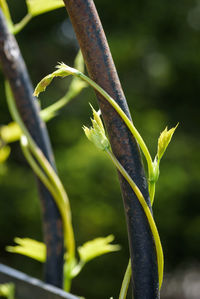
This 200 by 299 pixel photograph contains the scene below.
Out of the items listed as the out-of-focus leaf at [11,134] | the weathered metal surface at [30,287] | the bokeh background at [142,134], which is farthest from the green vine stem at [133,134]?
the bokeh background at [142,134]

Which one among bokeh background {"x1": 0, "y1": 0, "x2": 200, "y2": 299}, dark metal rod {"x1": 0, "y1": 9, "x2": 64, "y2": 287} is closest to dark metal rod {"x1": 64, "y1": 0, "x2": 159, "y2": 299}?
dark metal rod {"x1": 0, "y1": 9, "x2": 64, "y2": 287}

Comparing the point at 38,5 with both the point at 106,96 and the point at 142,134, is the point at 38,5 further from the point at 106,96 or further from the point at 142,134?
the point at 142,134

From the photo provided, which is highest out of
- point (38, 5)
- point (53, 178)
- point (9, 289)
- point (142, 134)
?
point (38, 5)

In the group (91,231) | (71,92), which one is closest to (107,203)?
(91,231)

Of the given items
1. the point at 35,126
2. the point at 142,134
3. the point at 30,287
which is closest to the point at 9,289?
the point at 30,287

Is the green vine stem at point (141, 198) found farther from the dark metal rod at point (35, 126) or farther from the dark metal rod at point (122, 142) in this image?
the dark metal rod at point (35, 126)

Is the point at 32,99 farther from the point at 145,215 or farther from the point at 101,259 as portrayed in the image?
the point at 101,259

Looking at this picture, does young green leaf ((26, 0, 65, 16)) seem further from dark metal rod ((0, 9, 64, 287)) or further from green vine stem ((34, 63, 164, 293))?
green vine stem ((34, 63, 164, 293))
